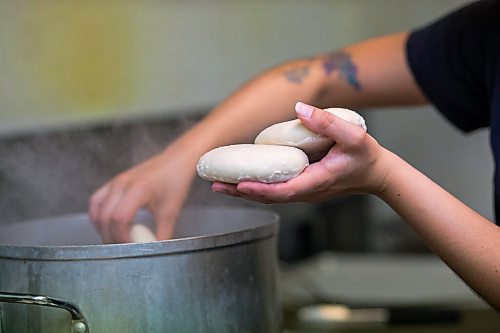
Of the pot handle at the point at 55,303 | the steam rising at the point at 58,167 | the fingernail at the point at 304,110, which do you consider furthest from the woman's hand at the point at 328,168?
the steam rising at the point at 58,167

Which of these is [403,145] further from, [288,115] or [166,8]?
[288,115]

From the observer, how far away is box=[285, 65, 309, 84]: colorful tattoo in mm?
1062

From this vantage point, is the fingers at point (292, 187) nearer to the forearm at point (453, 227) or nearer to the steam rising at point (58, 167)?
the forearm at point (453, 227)

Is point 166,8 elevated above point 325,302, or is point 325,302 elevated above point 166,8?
point 166,8

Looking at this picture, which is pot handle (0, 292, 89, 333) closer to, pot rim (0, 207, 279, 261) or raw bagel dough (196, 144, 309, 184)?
pot rim (0, 207, 279, 261)

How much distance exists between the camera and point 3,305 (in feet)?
2.39

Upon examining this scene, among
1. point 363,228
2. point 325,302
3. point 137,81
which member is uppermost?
point 137,81

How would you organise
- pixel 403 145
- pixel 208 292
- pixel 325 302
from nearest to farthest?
1. pixel 208 292
2. pixel 325 302
3. pixel 403 145

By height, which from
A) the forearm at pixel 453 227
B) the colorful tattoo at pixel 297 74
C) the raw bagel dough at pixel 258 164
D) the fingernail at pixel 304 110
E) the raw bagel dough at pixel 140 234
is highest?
the colorful tattoo at pixel 297 74

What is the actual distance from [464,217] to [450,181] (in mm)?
1895

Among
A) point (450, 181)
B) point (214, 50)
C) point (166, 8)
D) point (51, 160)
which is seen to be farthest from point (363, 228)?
point (51, 160)

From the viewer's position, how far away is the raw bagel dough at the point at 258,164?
2.16 feet

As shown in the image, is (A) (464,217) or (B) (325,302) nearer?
(A) (464,217)

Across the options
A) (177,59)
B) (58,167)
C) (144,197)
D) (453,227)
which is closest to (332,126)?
(453,227)
